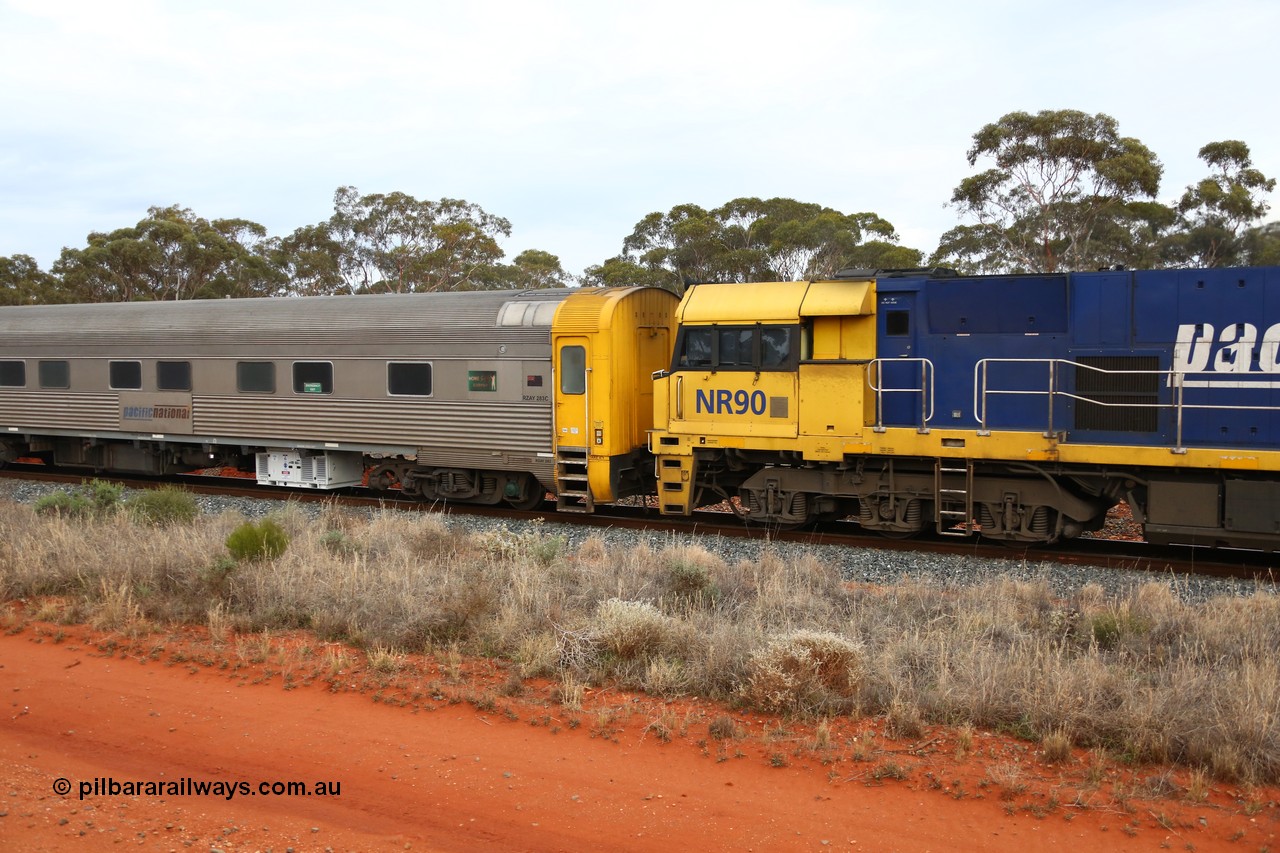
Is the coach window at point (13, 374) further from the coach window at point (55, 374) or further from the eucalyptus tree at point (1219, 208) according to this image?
the eucalyptus tree at point (1219, 208)

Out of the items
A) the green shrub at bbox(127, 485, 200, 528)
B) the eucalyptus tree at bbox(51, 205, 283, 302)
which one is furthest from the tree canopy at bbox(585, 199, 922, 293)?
the green shrub at bbox(127, 485, 200, 528)

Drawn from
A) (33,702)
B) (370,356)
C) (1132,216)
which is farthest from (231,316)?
(1132,216)

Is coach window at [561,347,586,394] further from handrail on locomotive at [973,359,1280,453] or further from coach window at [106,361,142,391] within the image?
coach window at [106,361,142,391]

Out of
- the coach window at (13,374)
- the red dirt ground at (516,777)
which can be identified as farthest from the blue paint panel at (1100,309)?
the coach window at (13,374)

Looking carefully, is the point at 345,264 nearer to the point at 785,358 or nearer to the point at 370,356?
the point at 370,356

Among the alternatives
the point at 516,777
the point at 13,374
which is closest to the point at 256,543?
the point at 516,777

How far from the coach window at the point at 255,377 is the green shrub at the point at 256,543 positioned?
6840 millimetres

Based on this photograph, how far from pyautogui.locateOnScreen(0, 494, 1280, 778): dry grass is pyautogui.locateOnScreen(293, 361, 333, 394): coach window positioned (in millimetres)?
4996

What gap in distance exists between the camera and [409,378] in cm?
1594

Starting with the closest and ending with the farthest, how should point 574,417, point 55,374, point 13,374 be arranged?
point 574,417 < point 55,374 < point 13,374

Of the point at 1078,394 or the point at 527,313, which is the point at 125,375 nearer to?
the point at 527,313

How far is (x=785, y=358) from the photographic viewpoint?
43.1 ft

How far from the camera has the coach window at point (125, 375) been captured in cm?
1850

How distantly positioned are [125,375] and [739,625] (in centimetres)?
1542
